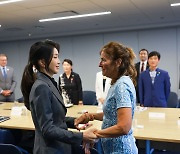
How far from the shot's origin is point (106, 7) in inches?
197

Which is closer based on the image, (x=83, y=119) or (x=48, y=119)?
(x=48, y=119)

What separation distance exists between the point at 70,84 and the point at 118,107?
3.14 m

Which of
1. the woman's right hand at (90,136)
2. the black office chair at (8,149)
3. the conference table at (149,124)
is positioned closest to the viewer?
the woman's right hand at (90,136)

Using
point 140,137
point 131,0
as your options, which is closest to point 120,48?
point 140,137

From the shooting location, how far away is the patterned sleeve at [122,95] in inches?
51.0

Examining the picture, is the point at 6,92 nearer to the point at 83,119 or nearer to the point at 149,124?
the point at 149,124

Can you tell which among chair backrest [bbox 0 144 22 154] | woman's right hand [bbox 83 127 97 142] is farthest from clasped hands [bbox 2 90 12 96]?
woman's right hand [bbox 83 127 97 142]

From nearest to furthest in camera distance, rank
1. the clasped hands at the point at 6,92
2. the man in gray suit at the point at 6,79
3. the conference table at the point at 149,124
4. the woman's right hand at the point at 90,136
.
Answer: the woman's right hand at the point at 90,136 < the conference table at the point at 149,124 < the clasped hands at the point at 6,92 < the man in gray suit at the point at 6,79

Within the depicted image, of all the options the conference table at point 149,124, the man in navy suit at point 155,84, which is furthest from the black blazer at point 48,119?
the man in navy suit at point 155,84

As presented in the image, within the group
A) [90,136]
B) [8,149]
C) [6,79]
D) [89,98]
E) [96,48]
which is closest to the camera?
[90,136]

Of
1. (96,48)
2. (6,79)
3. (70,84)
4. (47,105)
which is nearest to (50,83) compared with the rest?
(47,105)

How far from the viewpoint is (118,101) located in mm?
1312

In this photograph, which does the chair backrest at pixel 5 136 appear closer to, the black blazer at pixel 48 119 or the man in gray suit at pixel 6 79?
the black blazer at pixel 48 119

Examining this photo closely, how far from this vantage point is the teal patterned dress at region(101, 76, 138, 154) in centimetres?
132
